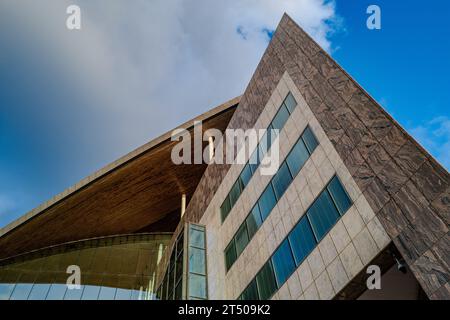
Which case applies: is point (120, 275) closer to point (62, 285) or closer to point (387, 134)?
point (62, 285)

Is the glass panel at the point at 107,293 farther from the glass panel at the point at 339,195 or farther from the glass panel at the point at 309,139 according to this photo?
the glass panel at the point at 339,195

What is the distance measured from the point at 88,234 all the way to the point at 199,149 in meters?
13.9

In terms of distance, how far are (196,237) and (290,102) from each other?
10583mm

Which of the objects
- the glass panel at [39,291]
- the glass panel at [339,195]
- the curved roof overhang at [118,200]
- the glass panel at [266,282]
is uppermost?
the curved roof overhang at [118,200]

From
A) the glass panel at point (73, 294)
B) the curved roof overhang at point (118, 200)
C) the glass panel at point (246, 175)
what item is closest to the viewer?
the glass panel at point (246, 175)

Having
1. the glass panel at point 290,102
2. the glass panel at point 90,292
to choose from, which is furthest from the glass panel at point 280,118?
the glass panel at point 90,292

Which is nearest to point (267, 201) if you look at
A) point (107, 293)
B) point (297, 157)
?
point (297, 157)

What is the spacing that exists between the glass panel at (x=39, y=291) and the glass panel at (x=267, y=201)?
1715 centimetres

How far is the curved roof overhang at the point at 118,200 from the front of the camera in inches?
1041

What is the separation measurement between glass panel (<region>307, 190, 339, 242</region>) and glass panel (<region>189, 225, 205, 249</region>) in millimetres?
9945

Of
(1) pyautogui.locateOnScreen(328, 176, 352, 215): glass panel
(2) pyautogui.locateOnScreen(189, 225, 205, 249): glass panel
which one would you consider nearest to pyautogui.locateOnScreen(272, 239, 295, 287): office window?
(1) pyautogui.locateOnScreen(328, 176, 352, 215): glass panel

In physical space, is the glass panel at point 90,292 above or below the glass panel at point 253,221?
above

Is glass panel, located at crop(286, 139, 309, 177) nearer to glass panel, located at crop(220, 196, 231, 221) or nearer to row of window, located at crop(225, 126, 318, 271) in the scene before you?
row of window, located at crop(225, 126, 318, 271)

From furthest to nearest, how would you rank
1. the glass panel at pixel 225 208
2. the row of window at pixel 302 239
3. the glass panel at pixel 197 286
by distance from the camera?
the glass panel at pixel 225 208, the glass panel at pixel 197 286, the row of window at pixel 302 239
